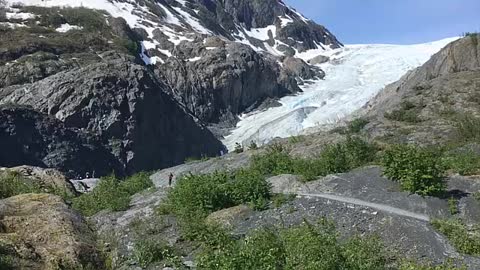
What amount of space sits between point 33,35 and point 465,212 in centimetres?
7470

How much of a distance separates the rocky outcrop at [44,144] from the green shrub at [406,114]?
3593 cm

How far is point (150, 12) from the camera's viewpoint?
110m

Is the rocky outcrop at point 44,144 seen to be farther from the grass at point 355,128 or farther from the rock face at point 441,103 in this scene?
the rock face at point 441,103

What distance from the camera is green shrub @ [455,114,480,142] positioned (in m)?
23.7

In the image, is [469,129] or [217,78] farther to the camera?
[217,78]

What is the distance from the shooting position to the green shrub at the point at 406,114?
30.0m

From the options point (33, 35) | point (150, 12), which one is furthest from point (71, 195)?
point (150, 12)

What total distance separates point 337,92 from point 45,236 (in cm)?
8066

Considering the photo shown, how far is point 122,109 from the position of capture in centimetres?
6819

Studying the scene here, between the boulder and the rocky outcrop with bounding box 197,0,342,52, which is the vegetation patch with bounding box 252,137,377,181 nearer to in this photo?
the boulder

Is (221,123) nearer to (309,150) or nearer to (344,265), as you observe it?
(309,150)

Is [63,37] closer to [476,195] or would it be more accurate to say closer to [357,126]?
[357,126]

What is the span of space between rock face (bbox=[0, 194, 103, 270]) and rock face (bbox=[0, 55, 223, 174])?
50.6 meters

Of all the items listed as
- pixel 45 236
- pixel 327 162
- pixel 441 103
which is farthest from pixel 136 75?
pixel 45 236
